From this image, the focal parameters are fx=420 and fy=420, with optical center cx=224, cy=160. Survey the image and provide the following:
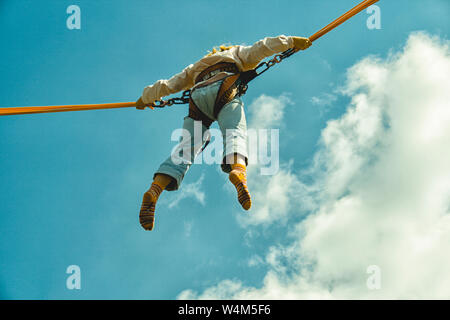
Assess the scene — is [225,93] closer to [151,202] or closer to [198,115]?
[198,115]

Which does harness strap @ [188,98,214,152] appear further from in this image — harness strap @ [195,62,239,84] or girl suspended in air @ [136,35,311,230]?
harness strap @ [195,62,239,84]

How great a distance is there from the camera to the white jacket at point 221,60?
5594 millimetres

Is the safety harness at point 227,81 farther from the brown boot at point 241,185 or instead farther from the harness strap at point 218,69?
the brown boot at point 241,185

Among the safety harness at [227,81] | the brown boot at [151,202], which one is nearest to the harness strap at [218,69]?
the safety harness at [227,81]

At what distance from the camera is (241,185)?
4.55 meters

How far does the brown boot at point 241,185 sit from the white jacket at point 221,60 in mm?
1572

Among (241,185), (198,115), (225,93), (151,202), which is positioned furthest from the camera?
(198,115)

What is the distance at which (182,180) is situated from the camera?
5336 mm

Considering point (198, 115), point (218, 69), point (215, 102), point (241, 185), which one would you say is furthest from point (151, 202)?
point (218, 69)

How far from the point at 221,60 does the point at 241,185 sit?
208cm

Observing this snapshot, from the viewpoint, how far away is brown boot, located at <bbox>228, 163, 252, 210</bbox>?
451 centimetres

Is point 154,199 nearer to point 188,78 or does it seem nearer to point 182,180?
point 182,180
